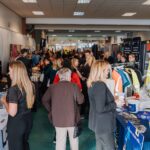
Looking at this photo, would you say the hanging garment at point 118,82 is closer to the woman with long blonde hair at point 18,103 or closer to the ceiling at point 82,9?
the woman with long blonde hair at point 18,103

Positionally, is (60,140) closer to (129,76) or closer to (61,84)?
(61,84)

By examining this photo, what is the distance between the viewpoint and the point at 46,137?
5086 mm

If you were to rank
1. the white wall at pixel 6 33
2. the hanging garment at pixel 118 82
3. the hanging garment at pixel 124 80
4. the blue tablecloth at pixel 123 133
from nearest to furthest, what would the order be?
the blue tablecloth at pixel 123 133
the hanging garment at pixel 118 82
the hanging garment at pixel 124 80
the white wall at pixel 6 33

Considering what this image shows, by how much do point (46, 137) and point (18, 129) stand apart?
7.07 feet

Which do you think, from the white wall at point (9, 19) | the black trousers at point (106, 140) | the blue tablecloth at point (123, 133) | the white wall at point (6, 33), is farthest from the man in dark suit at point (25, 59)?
the black trousers at point (106, 140)

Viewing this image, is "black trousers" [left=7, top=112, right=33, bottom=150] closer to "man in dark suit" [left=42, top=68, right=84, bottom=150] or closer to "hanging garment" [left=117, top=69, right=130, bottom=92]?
"man in dark suit" [left=42, top=68, right=84, bottom=150]

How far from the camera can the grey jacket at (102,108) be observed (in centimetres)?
295

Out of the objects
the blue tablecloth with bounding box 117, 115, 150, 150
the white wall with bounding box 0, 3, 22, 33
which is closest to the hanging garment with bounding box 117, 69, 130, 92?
the blue tablecloth with bounding box 117, 115, 150, 150

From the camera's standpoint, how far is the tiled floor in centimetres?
461

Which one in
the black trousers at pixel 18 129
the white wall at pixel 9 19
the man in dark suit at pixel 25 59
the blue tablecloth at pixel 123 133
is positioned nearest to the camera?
the blue tablecloth at pixel 123 133

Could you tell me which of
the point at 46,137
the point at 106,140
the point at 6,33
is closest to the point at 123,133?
the point at 106,140

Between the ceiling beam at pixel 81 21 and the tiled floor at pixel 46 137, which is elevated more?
the ceiling beam at pixel 81 21

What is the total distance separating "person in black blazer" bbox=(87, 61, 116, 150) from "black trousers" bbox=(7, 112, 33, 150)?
2.36 feet

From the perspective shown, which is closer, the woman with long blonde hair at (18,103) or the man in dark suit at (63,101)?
the woman with long blonde hair at (18,103)
